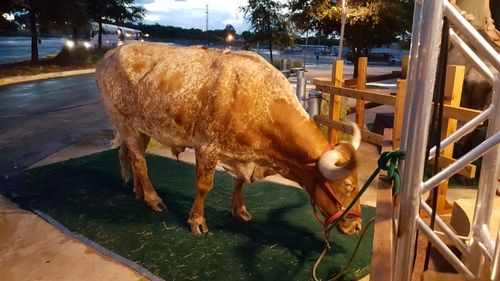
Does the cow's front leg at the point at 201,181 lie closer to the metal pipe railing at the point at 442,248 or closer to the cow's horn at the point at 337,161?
the cow's horn at the point at 337,161

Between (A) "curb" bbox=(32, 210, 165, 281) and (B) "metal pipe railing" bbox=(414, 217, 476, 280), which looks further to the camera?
(A) "curb" bbox=(32, 210, 165, 281)

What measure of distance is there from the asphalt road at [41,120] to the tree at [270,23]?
10.3 meters

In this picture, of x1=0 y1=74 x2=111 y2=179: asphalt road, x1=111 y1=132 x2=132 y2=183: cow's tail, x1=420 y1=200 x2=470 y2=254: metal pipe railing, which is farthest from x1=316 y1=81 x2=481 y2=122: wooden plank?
x1=0 y1=74 x2=111 y2=179: asphalt road

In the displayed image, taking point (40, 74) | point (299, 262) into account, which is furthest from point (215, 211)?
point (40, 74)

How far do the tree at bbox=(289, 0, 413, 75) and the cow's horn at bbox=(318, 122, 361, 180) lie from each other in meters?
12.4

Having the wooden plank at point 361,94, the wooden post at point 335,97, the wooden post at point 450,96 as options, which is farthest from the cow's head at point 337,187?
Result: the wooden post at point 335,97

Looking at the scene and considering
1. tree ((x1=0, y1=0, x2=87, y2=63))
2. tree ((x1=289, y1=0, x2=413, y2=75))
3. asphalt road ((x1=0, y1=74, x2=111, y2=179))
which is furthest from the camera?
tree ((x1=0, y1=0, x2=87, y2=63))

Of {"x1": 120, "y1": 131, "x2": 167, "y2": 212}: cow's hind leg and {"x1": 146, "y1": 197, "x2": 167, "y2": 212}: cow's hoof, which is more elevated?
{"x1": 120, "y1": 131, "x2": 167, "y2": 212}: cow's hind leg

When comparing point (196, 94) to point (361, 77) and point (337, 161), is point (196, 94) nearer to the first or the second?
point (337, 161)

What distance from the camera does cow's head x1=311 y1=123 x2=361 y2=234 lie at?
353cm

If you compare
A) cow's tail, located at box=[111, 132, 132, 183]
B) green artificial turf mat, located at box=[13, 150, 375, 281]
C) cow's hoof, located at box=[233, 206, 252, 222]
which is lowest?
green artificial turf mat, located at box=[13, 150, 375, 281]

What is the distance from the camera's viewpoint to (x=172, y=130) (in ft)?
15.8

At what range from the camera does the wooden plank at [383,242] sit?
1.56 m

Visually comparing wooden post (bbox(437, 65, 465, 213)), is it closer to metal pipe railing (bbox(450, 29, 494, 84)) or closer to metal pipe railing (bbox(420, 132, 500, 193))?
metal pipe railing (bbox(450, 29, 494, 84))
